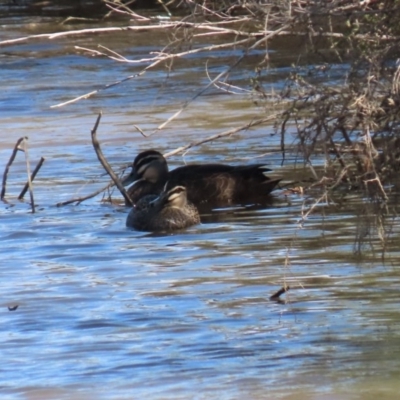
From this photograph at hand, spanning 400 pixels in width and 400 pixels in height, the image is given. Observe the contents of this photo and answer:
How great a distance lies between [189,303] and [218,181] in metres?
4.04

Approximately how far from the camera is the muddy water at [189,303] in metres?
6.40

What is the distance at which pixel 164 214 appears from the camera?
1084 cm

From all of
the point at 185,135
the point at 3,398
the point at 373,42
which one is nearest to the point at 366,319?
the point at 373,42

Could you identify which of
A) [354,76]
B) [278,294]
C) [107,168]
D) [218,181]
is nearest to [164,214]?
[107,168]

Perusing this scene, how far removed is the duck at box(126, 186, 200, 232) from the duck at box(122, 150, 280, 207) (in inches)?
18.3

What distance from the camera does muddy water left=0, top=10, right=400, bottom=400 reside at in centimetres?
640

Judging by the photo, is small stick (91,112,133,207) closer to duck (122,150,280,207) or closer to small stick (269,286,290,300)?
duck (122,150,280,207)

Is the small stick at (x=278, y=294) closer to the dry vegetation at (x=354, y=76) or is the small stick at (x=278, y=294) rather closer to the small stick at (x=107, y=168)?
the dry vegetation at (x=354, y=76)

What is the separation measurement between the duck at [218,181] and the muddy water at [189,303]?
0.29 metres

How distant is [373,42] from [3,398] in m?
2.72

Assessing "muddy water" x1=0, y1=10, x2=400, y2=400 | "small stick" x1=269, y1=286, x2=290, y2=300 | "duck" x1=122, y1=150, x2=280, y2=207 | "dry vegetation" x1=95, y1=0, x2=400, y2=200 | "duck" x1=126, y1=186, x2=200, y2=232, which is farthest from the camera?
"duck" x1=122, y1=150, x2=280, y2=207

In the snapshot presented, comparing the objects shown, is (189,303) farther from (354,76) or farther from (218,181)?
(218,181)

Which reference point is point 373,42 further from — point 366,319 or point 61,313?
point 61,313

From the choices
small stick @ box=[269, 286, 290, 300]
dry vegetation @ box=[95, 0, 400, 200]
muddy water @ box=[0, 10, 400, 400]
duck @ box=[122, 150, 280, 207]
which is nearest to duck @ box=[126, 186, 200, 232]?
muddy water @ box=[0, 10, 400, 400]
